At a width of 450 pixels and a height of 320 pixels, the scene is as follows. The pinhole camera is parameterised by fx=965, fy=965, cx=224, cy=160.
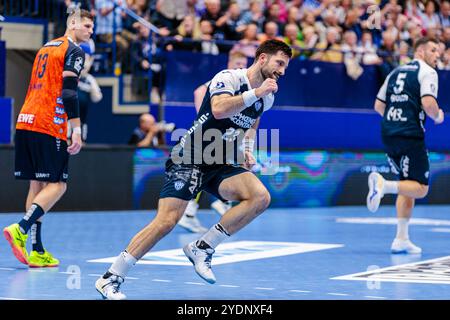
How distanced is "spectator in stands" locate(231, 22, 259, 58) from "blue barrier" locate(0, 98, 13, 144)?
4019 mm

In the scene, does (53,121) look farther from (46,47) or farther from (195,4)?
(195,4)

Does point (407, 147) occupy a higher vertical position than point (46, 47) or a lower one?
lower

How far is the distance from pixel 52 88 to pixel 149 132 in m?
7.37

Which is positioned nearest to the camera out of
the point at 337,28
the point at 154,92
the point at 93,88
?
the point at 93,88

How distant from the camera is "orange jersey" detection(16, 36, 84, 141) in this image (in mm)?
8773

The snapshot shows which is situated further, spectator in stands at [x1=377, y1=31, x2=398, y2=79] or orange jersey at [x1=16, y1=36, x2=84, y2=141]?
spectator in stands at [x1=377, y1=31, x2=398, y2=79]

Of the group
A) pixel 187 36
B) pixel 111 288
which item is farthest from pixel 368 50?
pixel 111 288

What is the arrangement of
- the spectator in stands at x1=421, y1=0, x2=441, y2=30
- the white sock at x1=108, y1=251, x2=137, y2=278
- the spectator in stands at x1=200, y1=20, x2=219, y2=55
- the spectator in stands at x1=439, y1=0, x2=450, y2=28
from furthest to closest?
1. the spectator in stands at x1=439, y1=0, x2=450, y2=28
2. the spectator in stands at x1=421, y1=0, x2=441, y2=30
3. the spectator in stands at x1=200, y1=20, x2=219, y2=55
4. the white sock at x1=108, y1=251, x2=137, y2=278

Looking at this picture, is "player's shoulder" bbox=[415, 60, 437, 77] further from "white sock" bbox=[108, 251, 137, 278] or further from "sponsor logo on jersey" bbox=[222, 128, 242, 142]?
"white sock" bbox=[108, 251, 137, 278]

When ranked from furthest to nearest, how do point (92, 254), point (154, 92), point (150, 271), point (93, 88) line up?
point (154, 92) < point (93, 88) < point (92, 254) < point (150, 271)

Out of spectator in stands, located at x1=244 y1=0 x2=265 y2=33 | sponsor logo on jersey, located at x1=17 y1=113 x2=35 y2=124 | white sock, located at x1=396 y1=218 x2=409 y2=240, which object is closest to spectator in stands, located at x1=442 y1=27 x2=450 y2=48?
spectator in stands, located at x1=244 y1=0 x2=265 y2=33

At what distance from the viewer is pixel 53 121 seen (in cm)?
882
